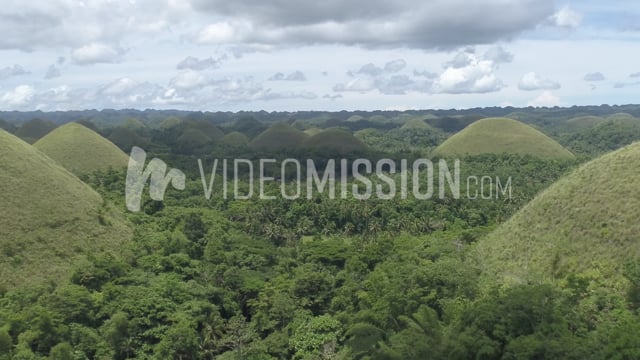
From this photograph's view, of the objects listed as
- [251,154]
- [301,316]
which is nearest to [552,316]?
[301,316]

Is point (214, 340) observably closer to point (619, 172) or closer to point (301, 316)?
point (301, 316)

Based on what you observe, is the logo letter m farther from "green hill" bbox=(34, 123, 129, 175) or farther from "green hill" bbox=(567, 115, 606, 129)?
"green hill" bbox=(567, 115, 606, 129)

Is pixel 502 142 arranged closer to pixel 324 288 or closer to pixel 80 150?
pixel 80 150

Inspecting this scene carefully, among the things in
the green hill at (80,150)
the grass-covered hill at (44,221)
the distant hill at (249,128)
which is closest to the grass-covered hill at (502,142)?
the green hill at (80,150)

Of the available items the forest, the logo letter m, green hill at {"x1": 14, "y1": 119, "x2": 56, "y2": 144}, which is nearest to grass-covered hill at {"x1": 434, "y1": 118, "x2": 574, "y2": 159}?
the forest

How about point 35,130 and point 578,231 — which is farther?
point 35,130

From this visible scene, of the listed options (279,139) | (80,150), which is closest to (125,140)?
(279,139)
